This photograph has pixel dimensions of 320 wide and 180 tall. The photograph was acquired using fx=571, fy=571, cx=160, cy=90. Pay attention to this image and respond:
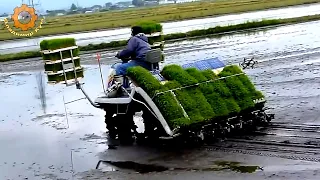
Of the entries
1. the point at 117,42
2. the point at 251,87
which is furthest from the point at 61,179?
the point at 117,42

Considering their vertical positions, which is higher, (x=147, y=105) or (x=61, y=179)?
(x=147, y=105)

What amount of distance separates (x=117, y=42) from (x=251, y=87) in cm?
2596

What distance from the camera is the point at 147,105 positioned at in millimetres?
11383

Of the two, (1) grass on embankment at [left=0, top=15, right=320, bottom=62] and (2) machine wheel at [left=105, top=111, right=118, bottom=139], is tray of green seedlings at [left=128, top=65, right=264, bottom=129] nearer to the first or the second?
(2) machine wheel at [left=105, top=111, right=118, bottom=139]

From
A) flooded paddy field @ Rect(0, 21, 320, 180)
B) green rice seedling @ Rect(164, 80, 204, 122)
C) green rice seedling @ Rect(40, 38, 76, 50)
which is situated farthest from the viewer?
green rice seedling @ Rect(40, 38, 76, 50)

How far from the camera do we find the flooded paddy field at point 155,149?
9416mm

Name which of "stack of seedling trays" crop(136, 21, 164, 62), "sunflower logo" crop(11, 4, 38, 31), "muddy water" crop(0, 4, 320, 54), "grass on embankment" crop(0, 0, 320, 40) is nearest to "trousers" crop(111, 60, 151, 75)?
"stack of seedling trays" crop(136, 21, 164, 62)

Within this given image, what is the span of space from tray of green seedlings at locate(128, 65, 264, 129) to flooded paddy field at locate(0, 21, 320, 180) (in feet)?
2.06

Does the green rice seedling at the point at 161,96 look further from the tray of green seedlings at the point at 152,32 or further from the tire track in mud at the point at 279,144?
the tray of green seedlings at the point at 152,32

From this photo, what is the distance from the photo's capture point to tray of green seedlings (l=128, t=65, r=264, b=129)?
10945 millimetres

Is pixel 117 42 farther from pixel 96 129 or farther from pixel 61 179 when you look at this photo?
pixel 61 179

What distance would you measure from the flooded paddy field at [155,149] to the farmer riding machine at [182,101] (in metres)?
0.45

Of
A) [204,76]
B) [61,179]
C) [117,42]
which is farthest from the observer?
[117,42]

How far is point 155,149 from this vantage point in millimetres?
11258
